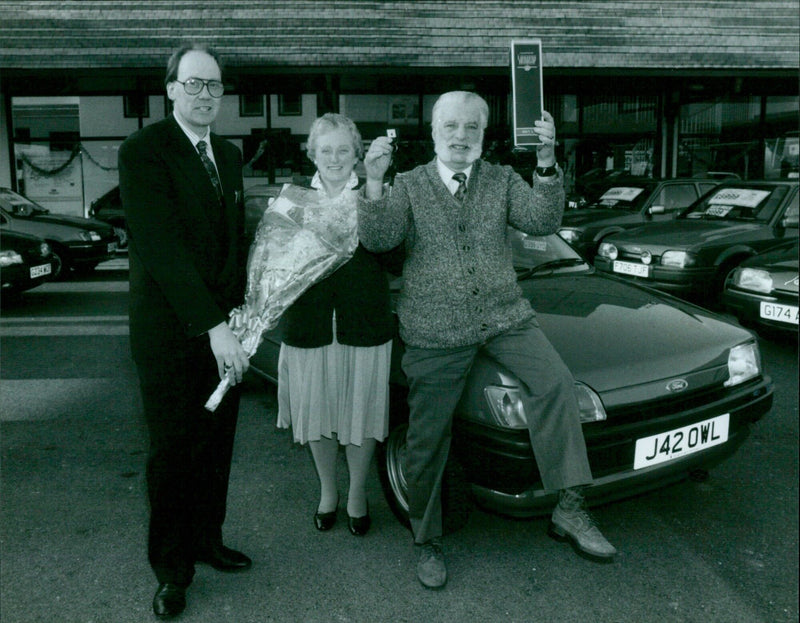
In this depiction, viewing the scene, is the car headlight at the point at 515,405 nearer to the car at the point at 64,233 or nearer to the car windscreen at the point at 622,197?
the car windscreen at the point at 622,197

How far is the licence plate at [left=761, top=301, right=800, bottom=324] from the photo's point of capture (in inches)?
236

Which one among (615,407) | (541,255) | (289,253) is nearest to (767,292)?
(541,255)

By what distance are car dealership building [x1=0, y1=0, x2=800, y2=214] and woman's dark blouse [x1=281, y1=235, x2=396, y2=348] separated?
36.2 ft

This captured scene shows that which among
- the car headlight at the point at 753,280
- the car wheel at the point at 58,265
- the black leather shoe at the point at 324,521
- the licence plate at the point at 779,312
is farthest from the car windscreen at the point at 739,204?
the car wheel at the point at 58,265

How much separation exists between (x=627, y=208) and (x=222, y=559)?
337 inches

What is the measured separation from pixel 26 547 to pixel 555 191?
2.63 meters

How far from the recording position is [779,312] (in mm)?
6098

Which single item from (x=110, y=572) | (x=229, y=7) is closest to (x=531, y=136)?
(x=110, y=572)

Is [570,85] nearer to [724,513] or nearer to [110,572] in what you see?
[724,513]

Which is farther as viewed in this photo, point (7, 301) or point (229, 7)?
point (229, 7)

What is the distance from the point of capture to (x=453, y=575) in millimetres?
2973

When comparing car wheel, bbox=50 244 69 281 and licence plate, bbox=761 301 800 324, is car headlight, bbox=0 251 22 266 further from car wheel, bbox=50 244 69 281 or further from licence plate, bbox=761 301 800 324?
licence plate, bbox=761 301 800 324

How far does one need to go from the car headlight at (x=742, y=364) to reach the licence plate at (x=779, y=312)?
2.92m

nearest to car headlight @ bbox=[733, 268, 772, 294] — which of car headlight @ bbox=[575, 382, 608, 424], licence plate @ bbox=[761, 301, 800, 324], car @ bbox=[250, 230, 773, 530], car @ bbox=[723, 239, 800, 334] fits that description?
car @ bbox=[723, 239, 800, 334]
